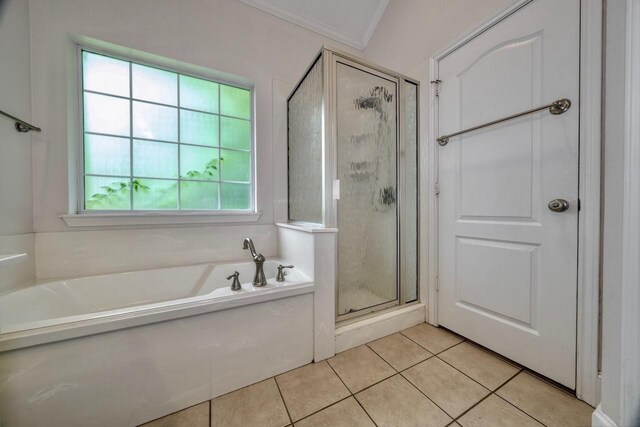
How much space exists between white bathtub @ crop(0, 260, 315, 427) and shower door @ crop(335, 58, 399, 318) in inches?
15.5

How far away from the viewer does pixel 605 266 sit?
810mm

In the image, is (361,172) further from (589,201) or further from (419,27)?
(419,27)

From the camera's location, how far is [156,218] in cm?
164

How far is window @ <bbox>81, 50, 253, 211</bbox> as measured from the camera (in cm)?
160

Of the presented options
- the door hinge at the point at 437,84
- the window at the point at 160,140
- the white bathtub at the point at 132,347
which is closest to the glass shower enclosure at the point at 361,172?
the door hinge at the point at 437,84

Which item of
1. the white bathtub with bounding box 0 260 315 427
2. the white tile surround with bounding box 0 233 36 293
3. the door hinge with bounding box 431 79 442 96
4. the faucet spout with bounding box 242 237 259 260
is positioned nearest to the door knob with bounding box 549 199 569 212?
the door hinge with bounding box 431 79 442 96

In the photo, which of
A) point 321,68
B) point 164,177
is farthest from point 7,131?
point 321,68

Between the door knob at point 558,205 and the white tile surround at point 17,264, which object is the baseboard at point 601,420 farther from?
the white tile surround at point 17,264

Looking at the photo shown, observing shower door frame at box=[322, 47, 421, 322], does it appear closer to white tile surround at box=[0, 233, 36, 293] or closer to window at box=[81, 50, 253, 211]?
window at box=[81, 50, 253, 211]

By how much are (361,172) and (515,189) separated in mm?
885

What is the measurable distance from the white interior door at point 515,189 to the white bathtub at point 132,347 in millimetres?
1116

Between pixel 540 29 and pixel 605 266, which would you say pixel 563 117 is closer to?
pixel 540 29

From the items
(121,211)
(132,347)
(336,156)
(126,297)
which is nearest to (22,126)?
(121,211)

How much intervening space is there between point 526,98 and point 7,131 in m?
2.82
